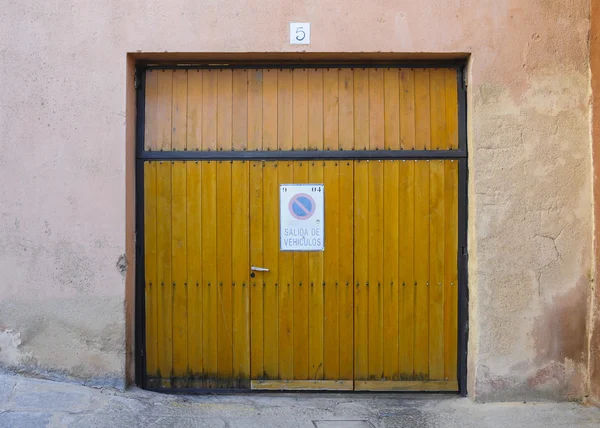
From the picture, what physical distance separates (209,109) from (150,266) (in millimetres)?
1375

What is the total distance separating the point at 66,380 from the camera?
4730 millimetres

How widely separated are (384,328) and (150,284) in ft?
6.40

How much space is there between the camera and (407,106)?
4.96 m

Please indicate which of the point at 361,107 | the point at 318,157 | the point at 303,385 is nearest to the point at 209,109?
the point at 318,157

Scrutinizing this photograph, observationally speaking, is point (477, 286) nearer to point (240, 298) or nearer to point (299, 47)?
point (240, 298)

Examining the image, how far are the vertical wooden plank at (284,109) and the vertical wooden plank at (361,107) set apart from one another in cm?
53

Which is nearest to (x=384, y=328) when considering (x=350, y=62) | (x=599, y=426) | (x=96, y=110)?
(x=599, y=426)

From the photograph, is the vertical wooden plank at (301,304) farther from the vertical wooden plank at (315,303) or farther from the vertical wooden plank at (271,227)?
the vertical wooden plank at (271,227)

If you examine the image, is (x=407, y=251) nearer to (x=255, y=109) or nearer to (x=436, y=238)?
(x=436, y=238)

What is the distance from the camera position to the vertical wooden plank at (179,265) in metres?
4.94

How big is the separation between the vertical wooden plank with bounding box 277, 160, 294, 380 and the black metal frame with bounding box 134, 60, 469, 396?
155 mm

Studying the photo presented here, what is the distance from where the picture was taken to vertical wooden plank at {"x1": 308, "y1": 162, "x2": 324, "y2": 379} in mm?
4934

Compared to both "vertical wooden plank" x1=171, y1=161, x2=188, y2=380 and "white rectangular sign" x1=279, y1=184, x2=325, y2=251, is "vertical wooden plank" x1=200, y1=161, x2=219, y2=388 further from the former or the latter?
"white rectangular sign" x1=279, y1=184, x2=325, y2=251

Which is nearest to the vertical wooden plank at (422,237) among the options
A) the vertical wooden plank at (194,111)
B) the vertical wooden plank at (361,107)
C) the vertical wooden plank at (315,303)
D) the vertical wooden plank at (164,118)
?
the vertical wooden plank at (361,107)
